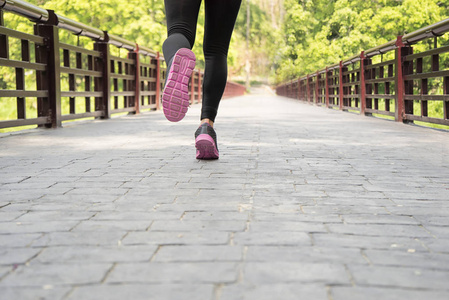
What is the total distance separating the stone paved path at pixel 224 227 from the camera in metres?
1.36

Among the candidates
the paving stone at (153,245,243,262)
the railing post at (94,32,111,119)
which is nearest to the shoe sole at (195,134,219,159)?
the paving stone at (153,245,243,262)

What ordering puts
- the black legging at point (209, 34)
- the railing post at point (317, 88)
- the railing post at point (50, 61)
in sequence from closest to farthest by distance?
the black legging at point (209, 34) → the railing post at point (50, 61) → the railing post at point (317, 88)

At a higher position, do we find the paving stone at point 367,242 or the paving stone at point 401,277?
the paving stone at point 367,242

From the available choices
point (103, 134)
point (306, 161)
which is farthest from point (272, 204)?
point (103, 134)

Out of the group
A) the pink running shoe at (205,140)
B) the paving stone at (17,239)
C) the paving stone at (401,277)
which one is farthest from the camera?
the pink running shoe at (205,140)

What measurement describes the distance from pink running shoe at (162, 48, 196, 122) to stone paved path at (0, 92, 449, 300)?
44cm

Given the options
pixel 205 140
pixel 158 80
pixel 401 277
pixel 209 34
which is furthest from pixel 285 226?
pixel 158 80

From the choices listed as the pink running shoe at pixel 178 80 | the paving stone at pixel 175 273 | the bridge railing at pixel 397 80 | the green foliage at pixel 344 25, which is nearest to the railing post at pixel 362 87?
the bridge railing at pixel 397 80

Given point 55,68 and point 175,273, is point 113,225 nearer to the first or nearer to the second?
point 175,273

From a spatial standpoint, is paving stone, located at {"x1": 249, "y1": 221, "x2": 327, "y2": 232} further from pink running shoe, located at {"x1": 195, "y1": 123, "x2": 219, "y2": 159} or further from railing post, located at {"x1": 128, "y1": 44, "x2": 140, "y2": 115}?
railing post, located at {"x1": 128, "y1": 44, "x2": 140, "y2": 115}

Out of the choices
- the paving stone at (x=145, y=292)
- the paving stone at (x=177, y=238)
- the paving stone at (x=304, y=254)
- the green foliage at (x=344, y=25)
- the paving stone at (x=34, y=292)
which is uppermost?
the green foliage at (x=344, y=25)

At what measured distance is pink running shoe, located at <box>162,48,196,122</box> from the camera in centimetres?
302

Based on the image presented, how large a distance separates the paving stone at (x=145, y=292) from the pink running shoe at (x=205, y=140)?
226cm

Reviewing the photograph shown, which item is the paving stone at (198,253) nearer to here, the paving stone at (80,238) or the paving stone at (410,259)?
the paving stone at (80,238)
